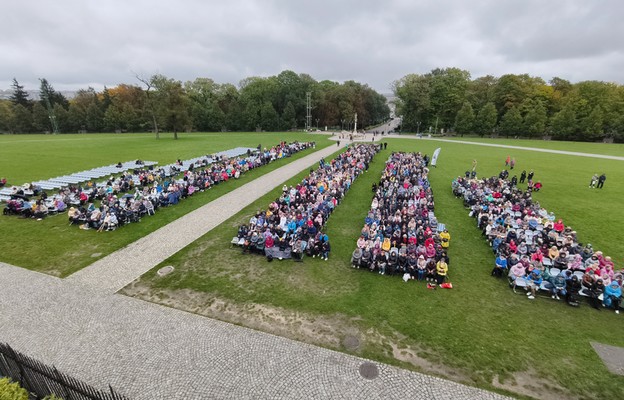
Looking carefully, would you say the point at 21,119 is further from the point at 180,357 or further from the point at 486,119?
the point at 486,119

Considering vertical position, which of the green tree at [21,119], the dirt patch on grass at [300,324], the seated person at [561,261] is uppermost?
the green tree at [21,119]

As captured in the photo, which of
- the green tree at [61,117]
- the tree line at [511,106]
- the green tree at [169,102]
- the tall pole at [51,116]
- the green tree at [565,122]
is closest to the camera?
the green tree at [169,102]

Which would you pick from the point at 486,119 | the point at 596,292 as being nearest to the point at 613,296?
the point at 596,292

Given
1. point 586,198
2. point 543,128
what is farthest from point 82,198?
point 543,128

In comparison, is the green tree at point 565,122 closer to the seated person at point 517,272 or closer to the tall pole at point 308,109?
the tall pole at point 308,109

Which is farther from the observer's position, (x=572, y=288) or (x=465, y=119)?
(x=465, y=119)

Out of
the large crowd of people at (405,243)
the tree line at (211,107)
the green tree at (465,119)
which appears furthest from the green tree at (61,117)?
the green tree at (465,119)

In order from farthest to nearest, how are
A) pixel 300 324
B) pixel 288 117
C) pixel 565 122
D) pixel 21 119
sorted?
pixel 288 117
pixel 21 119
pixel 565 122
pixel 300 324

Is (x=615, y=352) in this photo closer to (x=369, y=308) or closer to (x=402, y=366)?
(x=402, y=366)

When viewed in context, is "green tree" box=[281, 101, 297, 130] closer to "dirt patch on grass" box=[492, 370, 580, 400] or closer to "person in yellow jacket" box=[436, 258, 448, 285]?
"person in yellow jacket" box=[436, 258, 448, 285]
